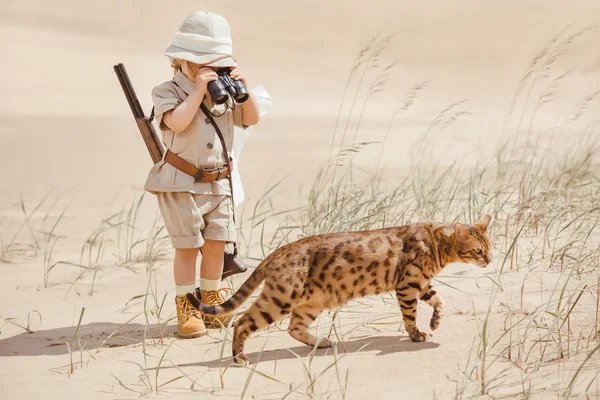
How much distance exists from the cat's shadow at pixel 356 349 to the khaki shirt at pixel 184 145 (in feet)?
3.15

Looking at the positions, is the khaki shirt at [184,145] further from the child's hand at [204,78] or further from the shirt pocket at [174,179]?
the child's hand at [204,78]

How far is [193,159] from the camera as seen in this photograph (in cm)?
437

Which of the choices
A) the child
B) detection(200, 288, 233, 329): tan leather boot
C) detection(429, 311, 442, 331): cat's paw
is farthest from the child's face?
detection(429, 311, 442, 331): cat's paw

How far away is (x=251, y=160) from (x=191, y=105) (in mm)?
6829

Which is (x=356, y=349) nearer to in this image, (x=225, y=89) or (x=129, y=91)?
(x=225, y=89)

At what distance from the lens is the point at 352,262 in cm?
387

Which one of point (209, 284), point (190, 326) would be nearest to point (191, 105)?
point (209, 284)

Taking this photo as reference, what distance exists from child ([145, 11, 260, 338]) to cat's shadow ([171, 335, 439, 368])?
498 mm

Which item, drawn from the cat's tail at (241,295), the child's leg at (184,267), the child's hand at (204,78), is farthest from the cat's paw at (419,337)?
the child's hand at (204,78)

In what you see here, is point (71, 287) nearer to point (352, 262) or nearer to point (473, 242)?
point (352, 262)

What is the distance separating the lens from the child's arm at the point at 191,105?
4.25 meters

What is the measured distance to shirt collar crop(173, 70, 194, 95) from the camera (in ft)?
14.5

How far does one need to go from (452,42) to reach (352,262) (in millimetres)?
17503

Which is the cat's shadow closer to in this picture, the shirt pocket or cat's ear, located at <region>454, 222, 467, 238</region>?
cat's ear, located at <region>454, 222, 467, 238</region>
